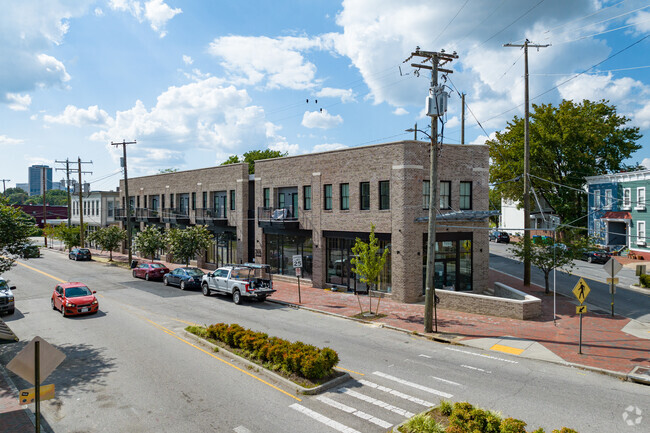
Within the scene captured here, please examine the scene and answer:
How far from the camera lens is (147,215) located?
4788cm

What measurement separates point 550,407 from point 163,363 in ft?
36.0

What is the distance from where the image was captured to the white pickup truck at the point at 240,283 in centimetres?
2378

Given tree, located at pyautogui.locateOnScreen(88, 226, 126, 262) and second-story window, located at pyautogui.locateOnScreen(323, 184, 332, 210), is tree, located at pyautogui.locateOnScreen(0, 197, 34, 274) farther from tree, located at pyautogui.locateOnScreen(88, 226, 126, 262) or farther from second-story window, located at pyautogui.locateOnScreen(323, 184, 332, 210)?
tree, located at pyautogui.locateOnScreen(88, 226, 126, 262)

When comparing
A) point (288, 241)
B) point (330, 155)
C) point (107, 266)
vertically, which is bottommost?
point (107, 266)

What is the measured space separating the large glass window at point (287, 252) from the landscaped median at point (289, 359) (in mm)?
14598

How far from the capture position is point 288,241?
30953 mm

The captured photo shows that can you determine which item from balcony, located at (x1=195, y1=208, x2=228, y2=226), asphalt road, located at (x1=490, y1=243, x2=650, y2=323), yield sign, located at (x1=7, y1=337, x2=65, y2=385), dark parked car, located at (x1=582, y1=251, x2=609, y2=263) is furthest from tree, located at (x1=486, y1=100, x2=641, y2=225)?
yield sign, located at (x1=7, y1=337, x2=65, y2=385)

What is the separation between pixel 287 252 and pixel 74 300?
14265 millimetres

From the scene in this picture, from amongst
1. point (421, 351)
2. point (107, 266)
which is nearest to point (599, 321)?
point (421, 351)

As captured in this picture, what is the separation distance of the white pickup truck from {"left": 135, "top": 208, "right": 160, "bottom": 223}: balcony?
23.5 metres

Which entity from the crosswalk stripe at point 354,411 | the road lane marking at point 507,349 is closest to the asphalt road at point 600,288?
the road lane marking at point 507,349

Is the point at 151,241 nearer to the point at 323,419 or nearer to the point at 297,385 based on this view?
the point at 297,385

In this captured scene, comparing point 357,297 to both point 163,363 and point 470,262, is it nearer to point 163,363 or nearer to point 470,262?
point 470,262

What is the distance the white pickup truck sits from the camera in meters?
23.8
